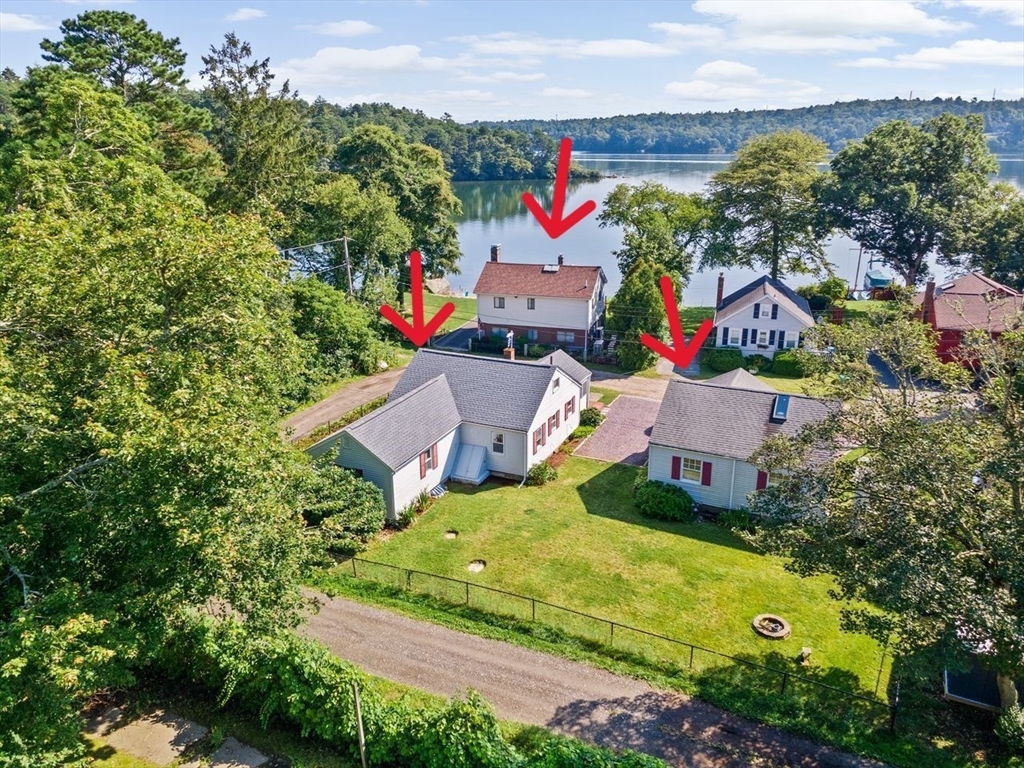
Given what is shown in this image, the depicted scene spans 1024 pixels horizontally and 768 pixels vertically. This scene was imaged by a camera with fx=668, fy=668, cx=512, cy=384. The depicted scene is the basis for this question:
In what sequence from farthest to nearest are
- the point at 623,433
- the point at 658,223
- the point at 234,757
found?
the point at 658,223
the point at 623,433
the point at 234,757

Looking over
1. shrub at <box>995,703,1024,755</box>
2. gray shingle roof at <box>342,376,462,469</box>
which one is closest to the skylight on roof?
gray shingle roof at <box>342,376,462,469</box>

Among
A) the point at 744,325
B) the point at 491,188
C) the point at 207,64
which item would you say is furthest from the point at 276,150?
the point at 491,188

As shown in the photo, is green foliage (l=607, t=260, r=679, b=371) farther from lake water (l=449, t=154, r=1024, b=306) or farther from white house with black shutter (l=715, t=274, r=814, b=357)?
lake water (l=449, t=154, r=1024, b=306)

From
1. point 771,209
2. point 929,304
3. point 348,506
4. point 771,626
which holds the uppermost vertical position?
point 771,209

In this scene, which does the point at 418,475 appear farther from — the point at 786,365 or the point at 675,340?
the point at 786,365

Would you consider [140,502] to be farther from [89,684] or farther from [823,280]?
[823,280]

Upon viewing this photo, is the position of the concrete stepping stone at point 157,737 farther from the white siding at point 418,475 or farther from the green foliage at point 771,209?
the green foliage at point 771,209

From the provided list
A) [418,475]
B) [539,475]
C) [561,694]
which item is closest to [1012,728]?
[561,694]
